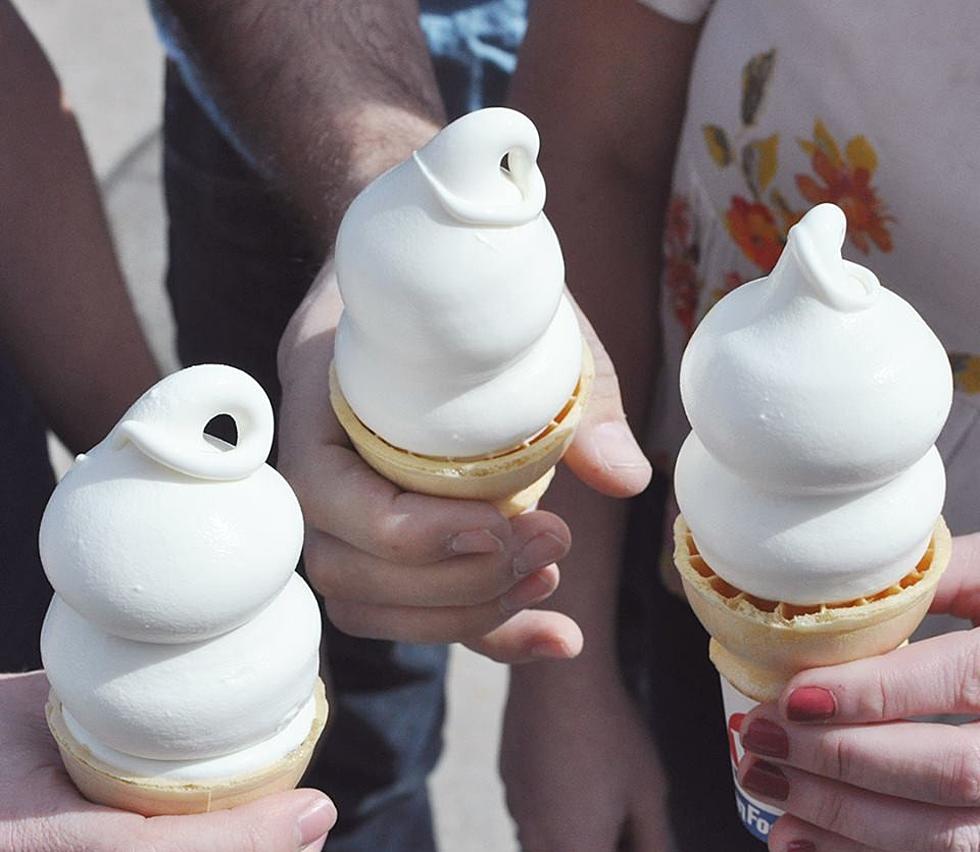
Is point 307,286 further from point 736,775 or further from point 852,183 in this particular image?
point 736,775

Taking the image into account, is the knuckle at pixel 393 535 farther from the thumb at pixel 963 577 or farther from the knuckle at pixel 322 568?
the thumb at pixel 963 577

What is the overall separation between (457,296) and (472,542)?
1.08ft

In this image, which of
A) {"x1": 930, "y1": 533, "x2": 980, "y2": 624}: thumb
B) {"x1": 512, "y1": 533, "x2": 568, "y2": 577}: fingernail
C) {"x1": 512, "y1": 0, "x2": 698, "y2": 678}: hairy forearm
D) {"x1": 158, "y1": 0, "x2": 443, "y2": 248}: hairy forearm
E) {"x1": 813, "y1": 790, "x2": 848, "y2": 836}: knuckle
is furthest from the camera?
{"x1": 158, "y1": 0, "x2": 443, "y2": 248}: hairy forearm

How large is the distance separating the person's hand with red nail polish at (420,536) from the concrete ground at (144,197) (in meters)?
1.67

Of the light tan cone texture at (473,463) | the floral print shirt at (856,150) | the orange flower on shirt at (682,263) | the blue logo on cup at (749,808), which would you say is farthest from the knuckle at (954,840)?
the orange flower on shirt at (682,263)

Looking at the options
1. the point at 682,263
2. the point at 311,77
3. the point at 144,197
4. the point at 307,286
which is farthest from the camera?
the point at 144,197

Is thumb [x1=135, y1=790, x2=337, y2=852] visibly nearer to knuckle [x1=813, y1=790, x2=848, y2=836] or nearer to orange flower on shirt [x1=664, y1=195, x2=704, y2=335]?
knuckle [x1=813, y1=790, x2=848, y2=836]

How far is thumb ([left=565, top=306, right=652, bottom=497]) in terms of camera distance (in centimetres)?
174

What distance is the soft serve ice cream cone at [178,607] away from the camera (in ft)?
4.28

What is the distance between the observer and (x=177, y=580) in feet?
4.27

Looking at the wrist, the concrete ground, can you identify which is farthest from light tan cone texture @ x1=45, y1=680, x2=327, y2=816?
the concrete ground

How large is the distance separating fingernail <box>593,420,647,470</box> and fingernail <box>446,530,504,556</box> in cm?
17

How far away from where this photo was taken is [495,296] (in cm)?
154

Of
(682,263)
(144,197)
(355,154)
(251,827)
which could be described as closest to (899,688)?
(251,827)
